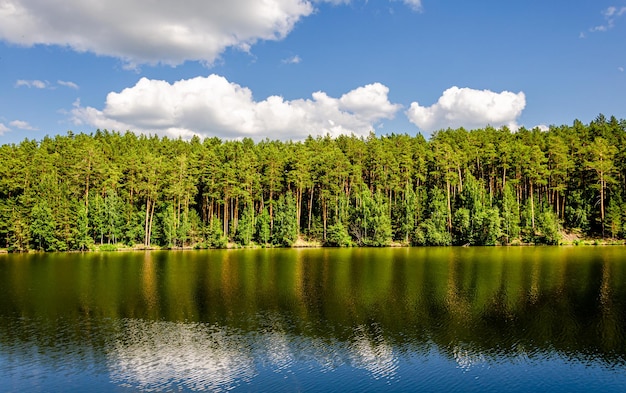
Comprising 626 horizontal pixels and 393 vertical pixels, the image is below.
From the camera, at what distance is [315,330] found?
27.8 metres

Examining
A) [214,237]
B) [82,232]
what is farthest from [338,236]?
[82,232]

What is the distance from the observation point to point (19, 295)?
38375mm

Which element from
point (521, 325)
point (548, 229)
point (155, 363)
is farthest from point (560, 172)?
point (155, 363)

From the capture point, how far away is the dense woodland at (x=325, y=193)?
83.2m

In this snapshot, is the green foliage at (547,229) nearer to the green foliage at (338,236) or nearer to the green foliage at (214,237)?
the green foliage at (338,236)

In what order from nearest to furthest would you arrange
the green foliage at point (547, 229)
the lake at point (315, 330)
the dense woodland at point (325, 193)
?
the lake at point (315, 330) → the dense woodland at point (325, 193) → the green foliage at point (547, 229)

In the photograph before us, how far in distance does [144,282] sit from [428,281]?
28.7 metres

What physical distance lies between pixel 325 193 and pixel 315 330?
6807 centimetres

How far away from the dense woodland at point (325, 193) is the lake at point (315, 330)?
3567 cm

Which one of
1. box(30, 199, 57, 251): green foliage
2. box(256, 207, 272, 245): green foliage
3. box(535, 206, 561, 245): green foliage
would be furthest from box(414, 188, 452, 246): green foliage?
box(30, 199, 57, 251): green foliage

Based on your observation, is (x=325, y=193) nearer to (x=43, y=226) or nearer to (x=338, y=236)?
(x=338, y=236)

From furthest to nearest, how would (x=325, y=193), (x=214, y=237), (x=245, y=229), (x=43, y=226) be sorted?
(x=325, y=193), (x=245, y=229), (x=214, y=237), (x=43, y=226)

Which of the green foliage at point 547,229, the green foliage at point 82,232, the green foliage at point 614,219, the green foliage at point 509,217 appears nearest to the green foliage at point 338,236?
the green foliage at point 509,217

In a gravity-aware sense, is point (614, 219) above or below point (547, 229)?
above
